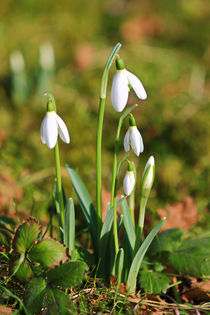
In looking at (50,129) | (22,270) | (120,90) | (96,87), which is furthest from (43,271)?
(96,87)

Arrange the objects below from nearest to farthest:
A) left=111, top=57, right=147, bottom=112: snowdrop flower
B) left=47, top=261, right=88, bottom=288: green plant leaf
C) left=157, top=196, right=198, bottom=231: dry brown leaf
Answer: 1. left=111, top=57, right=147, bottom=112: snowdrop flower
2. left=47, top=261, right=88, bottom=288: green plant leaf
3. left=157, top=196, right=198, bottom=231: dry brown leaf

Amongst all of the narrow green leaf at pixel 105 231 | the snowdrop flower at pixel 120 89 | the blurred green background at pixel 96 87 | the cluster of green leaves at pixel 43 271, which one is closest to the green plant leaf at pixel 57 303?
the cluster of green leaves at pixel 43 271

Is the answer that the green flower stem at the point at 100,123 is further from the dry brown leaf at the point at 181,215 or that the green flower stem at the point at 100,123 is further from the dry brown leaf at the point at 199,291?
the dry brown leaf at the point at 181,215

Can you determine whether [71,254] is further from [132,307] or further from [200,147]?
[200,147]

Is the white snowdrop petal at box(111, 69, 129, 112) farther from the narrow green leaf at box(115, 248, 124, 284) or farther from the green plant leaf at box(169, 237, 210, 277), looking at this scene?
the green plant leaf at box(169, 237, 210, 277)

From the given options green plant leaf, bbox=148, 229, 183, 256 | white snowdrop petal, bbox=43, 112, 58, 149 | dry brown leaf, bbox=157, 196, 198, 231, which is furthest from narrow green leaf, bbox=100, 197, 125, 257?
dry brown leaf, bbox=157, 196, 198, 231

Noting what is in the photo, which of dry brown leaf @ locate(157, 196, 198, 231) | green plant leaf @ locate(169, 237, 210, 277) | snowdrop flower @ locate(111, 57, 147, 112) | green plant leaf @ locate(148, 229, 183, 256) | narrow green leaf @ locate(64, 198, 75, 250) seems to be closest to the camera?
snowdrop flower @ locate(111, 57, 147, 112)
